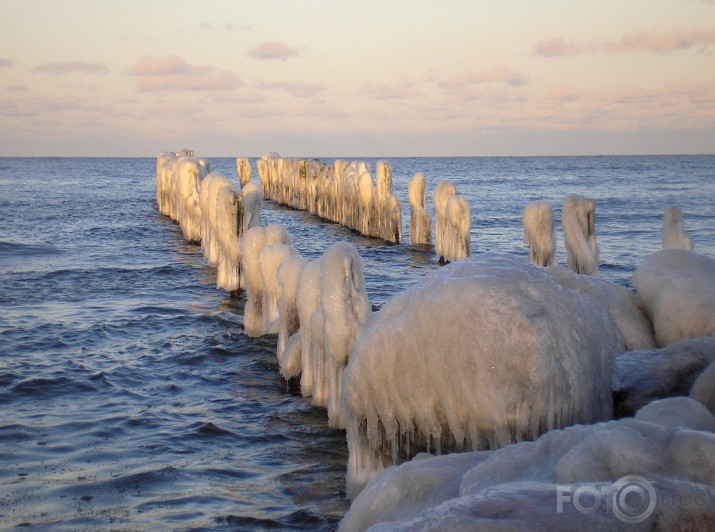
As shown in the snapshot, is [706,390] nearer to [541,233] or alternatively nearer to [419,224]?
[541,233]

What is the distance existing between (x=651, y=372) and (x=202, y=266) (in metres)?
17.1

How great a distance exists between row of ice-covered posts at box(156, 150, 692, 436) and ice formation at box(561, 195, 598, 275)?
0.05 ft

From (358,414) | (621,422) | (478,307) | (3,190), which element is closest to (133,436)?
(358,414)

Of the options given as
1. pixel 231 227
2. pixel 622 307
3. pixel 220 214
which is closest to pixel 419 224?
pixel 220 214

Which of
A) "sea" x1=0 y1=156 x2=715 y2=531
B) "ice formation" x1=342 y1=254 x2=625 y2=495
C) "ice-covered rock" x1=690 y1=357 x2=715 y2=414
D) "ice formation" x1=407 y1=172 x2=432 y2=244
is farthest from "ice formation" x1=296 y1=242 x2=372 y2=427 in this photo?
"ice formation" x1=407 y1=172 x2=432 y2=244

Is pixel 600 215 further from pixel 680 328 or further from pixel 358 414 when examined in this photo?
pixel 358 414

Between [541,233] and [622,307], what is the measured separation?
5.58m

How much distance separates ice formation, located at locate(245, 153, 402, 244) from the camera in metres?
28.7

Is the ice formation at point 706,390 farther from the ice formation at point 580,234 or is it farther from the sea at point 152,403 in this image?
the ice formation at point 580,234

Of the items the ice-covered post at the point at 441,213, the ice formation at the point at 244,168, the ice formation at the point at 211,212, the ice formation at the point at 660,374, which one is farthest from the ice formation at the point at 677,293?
the ice formation at the point at 244,168

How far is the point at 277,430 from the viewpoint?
31.6 feet

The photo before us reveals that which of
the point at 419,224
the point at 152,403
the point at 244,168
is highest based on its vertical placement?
the point at 244,168

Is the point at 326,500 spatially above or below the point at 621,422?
below

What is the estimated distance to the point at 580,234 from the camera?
13656 millimetres
